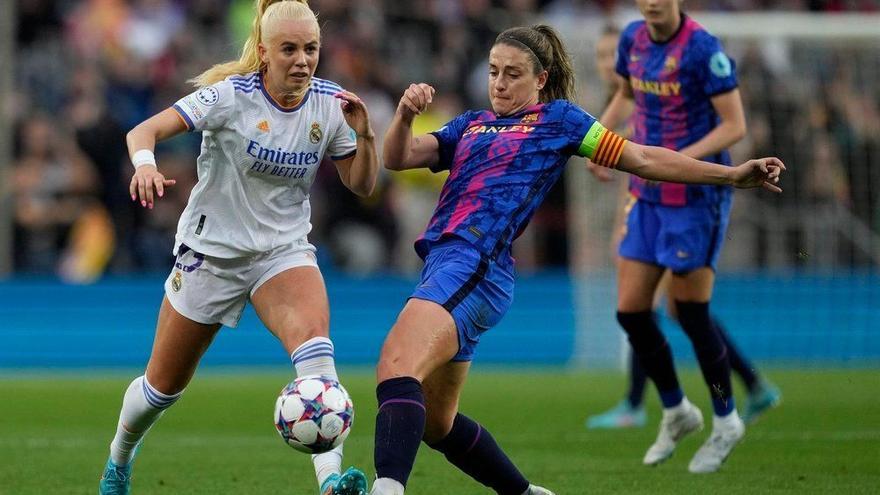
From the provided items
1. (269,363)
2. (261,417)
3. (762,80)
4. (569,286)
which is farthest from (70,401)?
(762,80)

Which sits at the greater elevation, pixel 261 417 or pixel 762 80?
pixel 762 80

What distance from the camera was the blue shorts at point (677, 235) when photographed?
337 inches

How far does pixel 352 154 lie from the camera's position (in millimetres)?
6852

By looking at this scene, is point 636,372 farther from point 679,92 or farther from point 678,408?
point 679,92

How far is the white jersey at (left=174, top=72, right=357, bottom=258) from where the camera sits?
6.60 m

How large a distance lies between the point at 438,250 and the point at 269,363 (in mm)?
11119

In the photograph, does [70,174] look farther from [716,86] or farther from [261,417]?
[716,86]

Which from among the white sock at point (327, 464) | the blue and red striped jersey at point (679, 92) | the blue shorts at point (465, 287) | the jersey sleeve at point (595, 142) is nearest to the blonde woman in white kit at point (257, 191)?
the white sock at point (327, 464)

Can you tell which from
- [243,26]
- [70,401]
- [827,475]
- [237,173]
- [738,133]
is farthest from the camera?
[243,26]

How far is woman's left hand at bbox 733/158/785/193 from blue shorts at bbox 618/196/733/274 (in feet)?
7.91

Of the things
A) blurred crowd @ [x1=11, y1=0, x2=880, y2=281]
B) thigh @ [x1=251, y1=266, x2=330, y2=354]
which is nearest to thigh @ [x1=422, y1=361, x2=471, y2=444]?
thigh @ [x1=251, y1=266, x2=330, y2=354]

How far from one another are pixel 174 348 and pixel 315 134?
1.13 meters

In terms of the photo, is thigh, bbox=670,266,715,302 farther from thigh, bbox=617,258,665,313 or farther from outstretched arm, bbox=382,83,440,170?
outstretched arm, bbox=382,83,440,170

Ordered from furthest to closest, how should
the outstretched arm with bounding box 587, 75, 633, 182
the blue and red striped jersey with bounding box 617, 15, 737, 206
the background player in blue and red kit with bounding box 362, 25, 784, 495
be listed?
1. the outstretched arm with bounding box 587, 75, 633, 182
2. the blue and red striped jersey with bounding box 617, 15, 737, 206
3. the background player in blue and red kit with bounding box 362, 25, 784, 495
